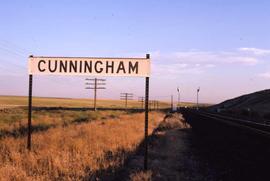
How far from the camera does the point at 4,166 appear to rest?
10359 mm

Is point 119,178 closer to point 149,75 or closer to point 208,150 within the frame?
point 149,75

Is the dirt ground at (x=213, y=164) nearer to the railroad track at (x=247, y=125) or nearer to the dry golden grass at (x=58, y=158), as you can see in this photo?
the railroad track at (x=247, y=125)

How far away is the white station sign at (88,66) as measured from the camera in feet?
37.9

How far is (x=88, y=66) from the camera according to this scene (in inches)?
480

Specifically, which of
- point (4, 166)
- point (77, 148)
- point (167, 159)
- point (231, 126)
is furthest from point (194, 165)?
point (4, 166)

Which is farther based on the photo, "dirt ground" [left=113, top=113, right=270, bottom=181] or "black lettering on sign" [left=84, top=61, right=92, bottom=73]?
"black lettering on sign" [left=84, top=61, right=92, bottom=73]

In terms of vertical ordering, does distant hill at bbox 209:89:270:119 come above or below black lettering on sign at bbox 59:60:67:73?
below

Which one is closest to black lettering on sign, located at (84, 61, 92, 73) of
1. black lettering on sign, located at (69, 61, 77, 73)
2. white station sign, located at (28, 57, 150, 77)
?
white station sign, located at (28, 57, 150, 77)

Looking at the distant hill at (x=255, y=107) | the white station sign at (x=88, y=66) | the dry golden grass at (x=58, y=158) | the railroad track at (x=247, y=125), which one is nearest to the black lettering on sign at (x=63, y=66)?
the white station sign at (x=88, y=66)

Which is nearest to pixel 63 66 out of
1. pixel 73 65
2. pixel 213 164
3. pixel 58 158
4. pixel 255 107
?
pixel 73 65

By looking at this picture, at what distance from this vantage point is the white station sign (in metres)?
11.6

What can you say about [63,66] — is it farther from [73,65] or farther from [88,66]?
[88,66]

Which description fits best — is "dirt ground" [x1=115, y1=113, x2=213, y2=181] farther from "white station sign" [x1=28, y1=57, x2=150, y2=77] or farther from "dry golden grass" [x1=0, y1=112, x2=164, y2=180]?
"white station sign" [x1=28, y1=57, x2=150, y2=77]

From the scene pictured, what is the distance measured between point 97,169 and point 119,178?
82cm
